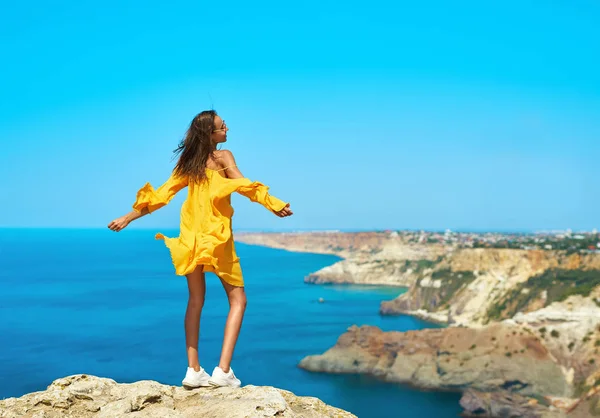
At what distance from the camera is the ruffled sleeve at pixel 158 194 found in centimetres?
432

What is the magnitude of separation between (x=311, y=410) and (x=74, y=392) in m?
1.39

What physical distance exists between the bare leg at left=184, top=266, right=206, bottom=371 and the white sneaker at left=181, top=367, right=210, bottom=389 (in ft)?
0.10

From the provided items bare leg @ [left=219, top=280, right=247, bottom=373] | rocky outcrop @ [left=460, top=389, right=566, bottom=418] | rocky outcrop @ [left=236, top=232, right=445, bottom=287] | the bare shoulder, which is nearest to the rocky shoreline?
rocky outcrop @ [left=460, top=389, right=566, bottom=418]

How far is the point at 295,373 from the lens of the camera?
143 ft

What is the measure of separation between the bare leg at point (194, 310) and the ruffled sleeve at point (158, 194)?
482 millimetres

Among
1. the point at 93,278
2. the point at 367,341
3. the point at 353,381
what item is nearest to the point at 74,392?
the point at 353,381

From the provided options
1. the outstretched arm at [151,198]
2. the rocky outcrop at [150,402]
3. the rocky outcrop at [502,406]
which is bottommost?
the rocky outcrop at [502,406]

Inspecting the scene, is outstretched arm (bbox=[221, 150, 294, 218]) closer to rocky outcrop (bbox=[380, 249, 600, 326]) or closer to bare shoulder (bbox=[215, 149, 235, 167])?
bare shoulder (bbox=[215, 149, 235, 167])

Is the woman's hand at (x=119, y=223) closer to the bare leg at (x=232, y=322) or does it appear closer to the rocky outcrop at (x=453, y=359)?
the bare leg at (x=232, y=322)

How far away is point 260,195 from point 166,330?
51.6 m

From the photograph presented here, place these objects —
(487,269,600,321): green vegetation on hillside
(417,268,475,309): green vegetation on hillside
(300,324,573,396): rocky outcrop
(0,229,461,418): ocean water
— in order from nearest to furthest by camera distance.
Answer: (0,229,461,418): ocean water, (300,324,573,396): rocky outcrop, (487,269,600,321): green vegetation on hillside, (417,268,475,309): green vegetation on hillside

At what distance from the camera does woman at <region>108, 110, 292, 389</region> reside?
164 inches

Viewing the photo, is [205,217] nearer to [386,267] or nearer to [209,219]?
[209,219]

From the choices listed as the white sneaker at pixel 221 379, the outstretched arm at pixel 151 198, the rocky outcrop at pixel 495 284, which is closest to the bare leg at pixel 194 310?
the white sneaker at pixel 221 379
